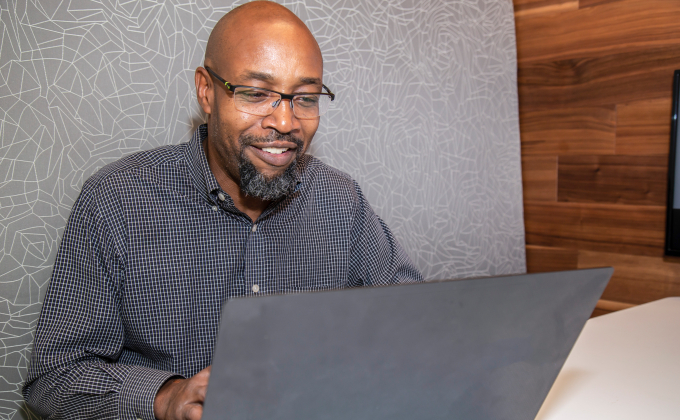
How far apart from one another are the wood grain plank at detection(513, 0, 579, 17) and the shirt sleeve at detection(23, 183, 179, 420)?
71.3 inches

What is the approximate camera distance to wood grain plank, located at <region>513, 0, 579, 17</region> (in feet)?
6.40

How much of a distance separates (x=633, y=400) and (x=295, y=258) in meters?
0.71

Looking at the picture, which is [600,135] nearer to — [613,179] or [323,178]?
[613,179]

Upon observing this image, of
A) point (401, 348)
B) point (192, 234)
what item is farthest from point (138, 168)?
point (401, 348)

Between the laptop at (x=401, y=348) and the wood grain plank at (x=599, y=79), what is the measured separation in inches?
57.7

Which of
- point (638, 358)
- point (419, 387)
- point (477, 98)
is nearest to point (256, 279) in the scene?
point (419, 387)

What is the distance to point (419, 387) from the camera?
20.6 inches

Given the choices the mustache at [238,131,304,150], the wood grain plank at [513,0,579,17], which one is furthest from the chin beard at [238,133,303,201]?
the wood grain plank at [513,0,579,17]

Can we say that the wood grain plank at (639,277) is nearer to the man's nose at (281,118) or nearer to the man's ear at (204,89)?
the man's nose at (281,118)

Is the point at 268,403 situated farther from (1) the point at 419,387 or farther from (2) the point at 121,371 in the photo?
(2) the point at 121,371

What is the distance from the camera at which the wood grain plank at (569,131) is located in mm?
1881

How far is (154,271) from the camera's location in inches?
40.2

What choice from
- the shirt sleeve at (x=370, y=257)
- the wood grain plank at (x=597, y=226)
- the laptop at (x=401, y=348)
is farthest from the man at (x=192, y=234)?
the wood grain plank at (x=597, y=226)

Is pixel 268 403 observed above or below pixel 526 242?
above
